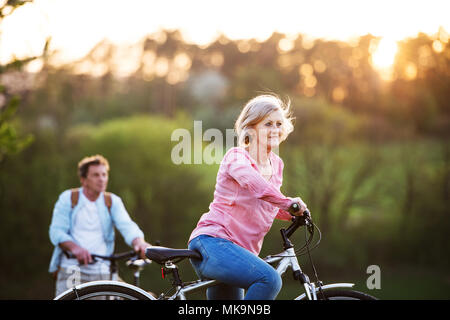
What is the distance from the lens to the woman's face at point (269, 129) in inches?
120

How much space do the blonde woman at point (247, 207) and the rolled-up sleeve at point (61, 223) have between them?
202 centimetres

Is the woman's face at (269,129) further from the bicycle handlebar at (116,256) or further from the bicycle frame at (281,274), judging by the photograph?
the bicycle handlebar at (116,256)

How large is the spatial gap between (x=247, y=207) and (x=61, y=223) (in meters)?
2.34

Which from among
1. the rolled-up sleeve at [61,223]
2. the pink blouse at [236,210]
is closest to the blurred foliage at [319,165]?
the rolled-up sleeve at [61,223]

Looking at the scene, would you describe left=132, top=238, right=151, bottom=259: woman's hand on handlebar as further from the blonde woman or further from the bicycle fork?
the bicycle fork

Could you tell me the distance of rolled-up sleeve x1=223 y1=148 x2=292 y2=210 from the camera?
277 centimetres

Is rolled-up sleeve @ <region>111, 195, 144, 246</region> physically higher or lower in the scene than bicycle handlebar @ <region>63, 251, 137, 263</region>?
higher

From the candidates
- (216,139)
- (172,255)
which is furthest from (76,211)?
(216,139)

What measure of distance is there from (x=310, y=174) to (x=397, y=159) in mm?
3071

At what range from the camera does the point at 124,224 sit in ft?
15.4

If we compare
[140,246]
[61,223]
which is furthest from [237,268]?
[61,223]

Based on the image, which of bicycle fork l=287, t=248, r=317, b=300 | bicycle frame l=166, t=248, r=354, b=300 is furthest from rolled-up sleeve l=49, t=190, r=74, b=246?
bicycle fork l=287, t=248, r=317, b=300

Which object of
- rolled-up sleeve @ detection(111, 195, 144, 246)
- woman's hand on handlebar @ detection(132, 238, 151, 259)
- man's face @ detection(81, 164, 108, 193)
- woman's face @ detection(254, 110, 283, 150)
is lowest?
woman's hand on handlebar @ detection(132, 238, 151, 259)

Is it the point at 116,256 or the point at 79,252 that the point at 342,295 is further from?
the point at 79,252
